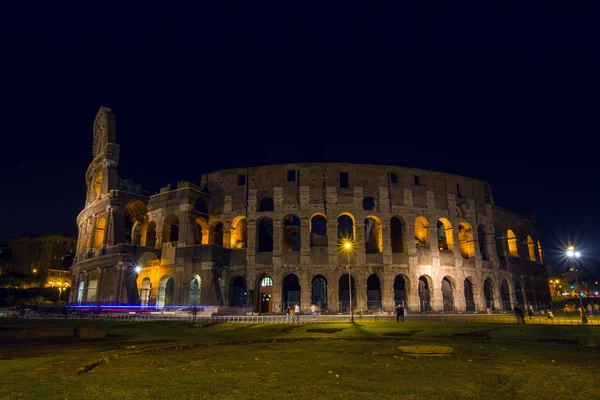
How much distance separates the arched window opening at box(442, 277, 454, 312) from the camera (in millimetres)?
41875

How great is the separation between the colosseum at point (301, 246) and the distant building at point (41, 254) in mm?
68565

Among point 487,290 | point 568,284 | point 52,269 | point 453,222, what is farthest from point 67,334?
point 568,284

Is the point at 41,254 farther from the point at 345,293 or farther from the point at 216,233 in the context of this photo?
the point at 345,293

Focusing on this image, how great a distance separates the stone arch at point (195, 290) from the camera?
40.6 meters

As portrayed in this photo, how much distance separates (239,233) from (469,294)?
85.0 ft

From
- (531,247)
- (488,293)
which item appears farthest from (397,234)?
(531,247)

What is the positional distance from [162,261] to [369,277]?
2151cm

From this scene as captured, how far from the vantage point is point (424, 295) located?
41.4 meters

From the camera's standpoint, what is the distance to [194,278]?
1636 inches

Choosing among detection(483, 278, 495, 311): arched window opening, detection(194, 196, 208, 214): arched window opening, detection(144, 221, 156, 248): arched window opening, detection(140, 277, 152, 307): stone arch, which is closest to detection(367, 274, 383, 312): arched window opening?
detection(483, 278, 495, 311): arched window opening

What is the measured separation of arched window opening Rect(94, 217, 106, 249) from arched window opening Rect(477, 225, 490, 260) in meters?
42.4

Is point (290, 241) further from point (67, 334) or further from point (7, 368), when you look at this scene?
point (7, 368)

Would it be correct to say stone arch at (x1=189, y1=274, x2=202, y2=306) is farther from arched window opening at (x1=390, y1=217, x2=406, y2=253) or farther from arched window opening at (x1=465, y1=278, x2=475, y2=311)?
arched window opening at (x1=465, y1=278, x2=475, y2=311)

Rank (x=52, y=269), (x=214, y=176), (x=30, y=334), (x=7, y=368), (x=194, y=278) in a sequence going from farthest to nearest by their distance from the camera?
(x=52, y=269) → (x=214, y=176) → (x=194, y=278) → (x=30, y=334) → (x=7, y=368)
